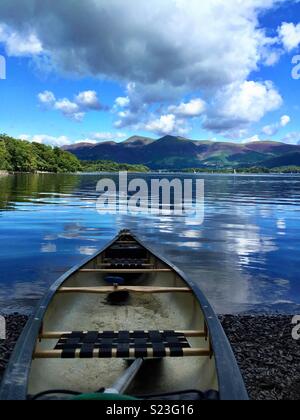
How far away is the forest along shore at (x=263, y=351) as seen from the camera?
7.95 metres

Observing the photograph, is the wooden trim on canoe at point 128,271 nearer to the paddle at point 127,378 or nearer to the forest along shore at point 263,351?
the forest along shore at point 263,351

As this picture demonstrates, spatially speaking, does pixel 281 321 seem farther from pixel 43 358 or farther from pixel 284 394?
pixel 43 358

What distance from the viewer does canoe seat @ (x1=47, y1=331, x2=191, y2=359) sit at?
6285 mm

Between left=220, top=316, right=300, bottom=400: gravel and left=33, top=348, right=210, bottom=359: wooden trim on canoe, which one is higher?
left=33, top=348, right=210, bottom=359: wooden trim on canoe

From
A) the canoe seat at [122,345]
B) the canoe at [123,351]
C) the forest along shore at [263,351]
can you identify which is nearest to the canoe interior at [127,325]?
the canoe at [123,351]

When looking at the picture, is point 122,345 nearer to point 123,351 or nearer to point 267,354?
point 123,351

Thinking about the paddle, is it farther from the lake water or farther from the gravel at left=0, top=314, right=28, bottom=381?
the lake water

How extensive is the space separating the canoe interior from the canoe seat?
499mm

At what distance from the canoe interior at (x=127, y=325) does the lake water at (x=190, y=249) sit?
2.51 m

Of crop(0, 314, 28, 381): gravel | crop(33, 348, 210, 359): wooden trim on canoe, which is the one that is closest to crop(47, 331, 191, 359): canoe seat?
crop(33, 348, 210, 359): wooden trim on canoe

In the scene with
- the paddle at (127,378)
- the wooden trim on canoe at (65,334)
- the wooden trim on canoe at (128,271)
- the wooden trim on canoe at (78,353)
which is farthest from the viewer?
the wooden trim on canoe at (128,271)
